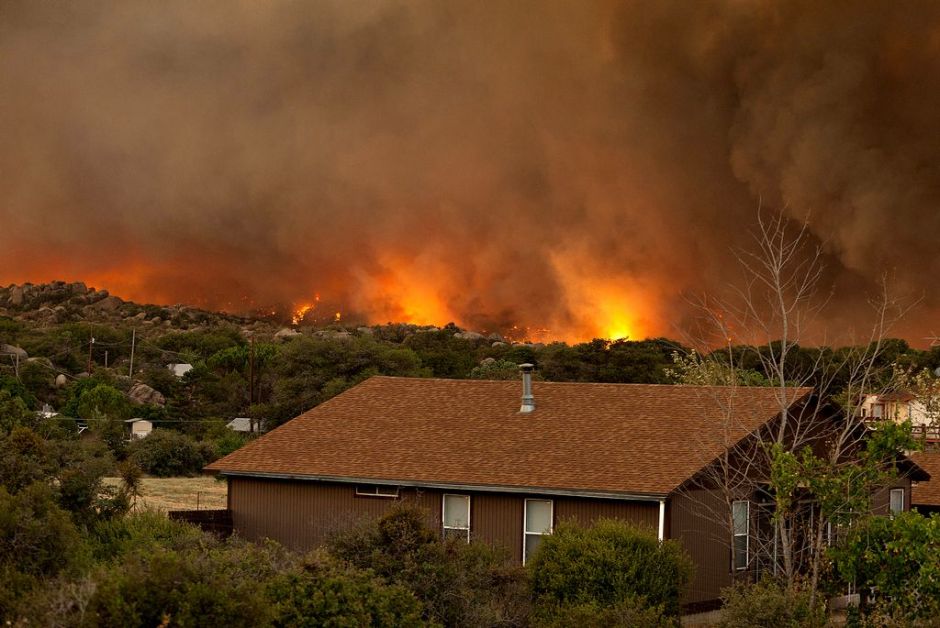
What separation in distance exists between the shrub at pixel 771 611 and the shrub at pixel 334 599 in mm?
5352

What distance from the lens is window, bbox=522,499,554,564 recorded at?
25.3 m

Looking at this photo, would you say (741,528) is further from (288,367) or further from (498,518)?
(288,367)

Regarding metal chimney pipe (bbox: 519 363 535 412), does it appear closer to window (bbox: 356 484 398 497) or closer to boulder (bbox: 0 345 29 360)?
window (bbox: 356 484 398 497)

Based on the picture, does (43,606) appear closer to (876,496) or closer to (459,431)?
(459,431)

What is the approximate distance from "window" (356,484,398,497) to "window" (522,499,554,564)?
10.7 feet

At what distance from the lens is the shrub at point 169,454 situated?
196ft

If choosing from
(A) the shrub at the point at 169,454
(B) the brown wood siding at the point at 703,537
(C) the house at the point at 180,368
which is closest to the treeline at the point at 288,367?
(C) the house at the point at 180,368

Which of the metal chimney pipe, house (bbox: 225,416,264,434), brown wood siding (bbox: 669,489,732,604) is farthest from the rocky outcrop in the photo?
brown wood siding (bbox: 669,489,732,604)

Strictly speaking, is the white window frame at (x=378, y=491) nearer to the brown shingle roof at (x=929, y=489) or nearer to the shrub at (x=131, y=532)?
the shrub at (x=131, y=532)

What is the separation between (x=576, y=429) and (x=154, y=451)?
3691cm

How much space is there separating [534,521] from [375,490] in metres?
4.05

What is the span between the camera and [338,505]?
27938mm

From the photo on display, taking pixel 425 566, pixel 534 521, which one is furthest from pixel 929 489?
pixel 425 566

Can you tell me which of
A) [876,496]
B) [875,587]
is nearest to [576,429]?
[876,496]
